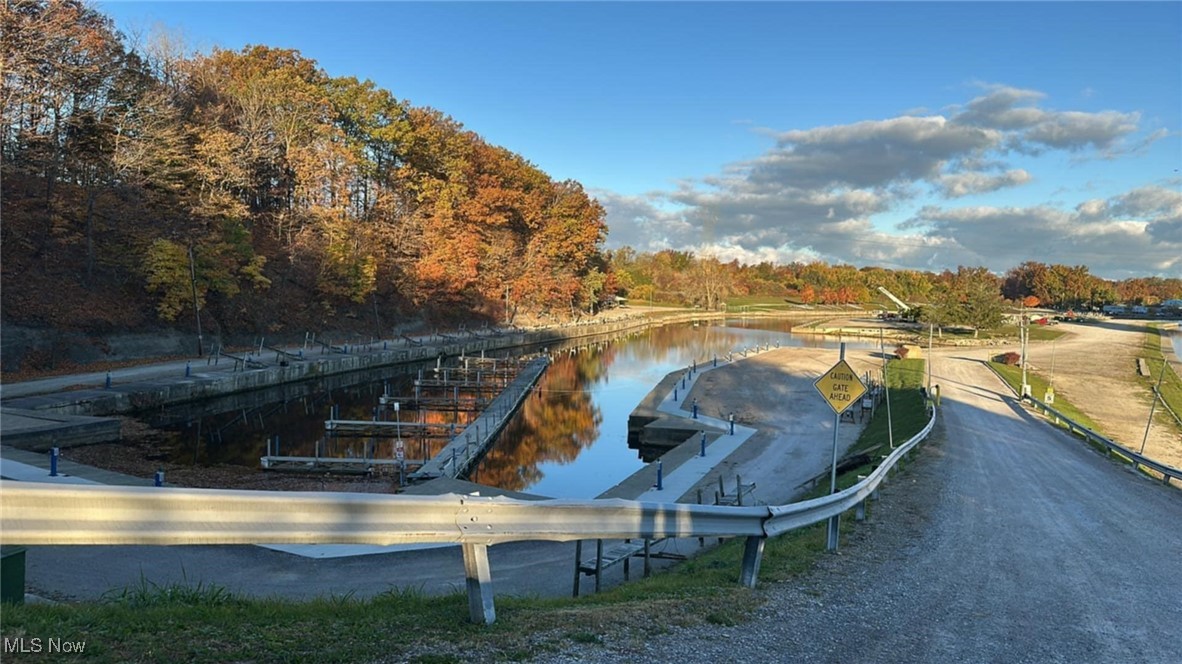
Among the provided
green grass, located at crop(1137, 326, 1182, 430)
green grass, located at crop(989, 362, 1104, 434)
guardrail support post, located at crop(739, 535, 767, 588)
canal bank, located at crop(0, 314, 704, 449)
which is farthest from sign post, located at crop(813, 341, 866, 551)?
green grass, located at crop(1137, 326, 1182, 430)

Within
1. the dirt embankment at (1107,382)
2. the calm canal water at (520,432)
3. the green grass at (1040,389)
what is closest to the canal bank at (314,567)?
the calm canal water at (520,432)

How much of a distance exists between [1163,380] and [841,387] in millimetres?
46241

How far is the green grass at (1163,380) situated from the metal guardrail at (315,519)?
1312 inches

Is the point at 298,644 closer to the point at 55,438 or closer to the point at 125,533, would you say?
the point at 125,533

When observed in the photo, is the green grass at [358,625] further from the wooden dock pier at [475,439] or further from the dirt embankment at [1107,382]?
the dirt embankment at [1107,382]

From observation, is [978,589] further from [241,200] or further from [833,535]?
[241,200]

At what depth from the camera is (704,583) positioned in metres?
6.46

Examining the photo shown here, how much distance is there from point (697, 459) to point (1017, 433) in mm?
10835

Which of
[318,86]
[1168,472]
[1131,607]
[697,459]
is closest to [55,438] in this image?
[697,459]

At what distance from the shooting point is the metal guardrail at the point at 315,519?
2.72 meters

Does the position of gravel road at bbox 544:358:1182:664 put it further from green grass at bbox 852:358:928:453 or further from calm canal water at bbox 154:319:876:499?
calm canal water at bbox 154:319:876:499

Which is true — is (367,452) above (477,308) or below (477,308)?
below

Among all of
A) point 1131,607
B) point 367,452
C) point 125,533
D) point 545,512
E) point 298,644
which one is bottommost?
point 367,452

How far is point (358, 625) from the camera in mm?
4234
